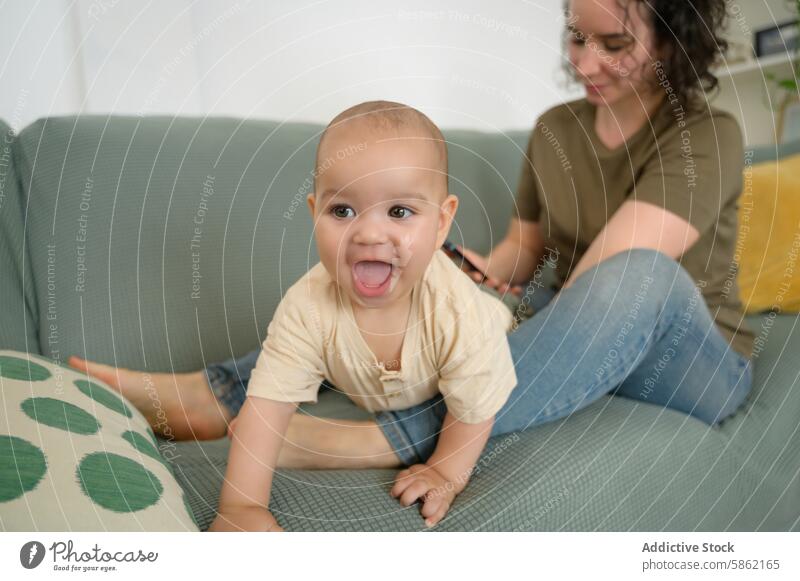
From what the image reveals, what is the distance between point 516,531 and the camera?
41cm

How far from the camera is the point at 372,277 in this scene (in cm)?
40

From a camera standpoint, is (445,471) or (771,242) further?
(771,242)

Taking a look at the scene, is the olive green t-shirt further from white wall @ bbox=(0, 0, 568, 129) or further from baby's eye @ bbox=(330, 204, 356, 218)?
baby's eye @ bbox=(330, 204, 356, 218)

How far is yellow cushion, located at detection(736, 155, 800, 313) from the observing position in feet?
2.76

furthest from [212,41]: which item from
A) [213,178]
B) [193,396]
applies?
[193,396]

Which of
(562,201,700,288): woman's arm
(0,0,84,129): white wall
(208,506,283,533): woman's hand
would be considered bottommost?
(208,506,283,533): woman's hand

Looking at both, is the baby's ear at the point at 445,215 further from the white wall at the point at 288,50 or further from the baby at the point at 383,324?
the white wall at the point at 288,50

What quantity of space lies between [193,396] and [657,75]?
0.57 metres

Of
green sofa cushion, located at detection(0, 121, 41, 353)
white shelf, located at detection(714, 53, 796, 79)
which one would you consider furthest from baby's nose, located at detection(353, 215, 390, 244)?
white shelf, located at detection(714, 53, 796, 79)

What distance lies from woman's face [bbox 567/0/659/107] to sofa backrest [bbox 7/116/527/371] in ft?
0.97

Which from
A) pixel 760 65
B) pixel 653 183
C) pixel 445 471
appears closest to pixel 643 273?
pixel 653 183

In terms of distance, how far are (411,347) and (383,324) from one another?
27 mm

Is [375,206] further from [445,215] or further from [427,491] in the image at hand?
[427,491]

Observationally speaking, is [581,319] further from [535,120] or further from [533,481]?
[535,120]
